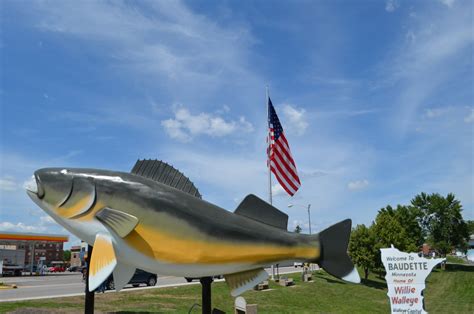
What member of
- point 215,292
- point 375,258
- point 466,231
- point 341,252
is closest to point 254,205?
point 341,252

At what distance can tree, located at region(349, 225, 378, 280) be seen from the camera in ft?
102

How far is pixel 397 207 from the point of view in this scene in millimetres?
50656

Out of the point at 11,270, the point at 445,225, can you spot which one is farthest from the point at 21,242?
the point at 445,225

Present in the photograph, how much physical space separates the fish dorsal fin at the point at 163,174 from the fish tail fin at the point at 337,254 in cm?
197

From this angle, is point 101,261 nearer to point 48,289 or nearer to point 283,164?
point 283,164

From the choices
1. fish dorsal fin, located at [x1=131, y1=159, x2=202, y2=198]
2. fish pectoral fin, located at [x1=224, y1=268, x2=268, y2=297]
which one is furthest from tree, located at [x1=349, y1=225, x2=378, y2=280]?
fish dorsal fin, located at [x1=131, y1=159, x2=202, y2=198]

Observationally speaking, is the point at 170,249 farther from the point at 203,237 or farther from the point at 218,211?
the point at 218,211

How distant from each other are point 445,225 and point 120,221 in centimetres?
6046

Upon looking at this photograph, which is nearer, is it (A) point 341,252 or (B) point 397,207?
(A) point 341,252

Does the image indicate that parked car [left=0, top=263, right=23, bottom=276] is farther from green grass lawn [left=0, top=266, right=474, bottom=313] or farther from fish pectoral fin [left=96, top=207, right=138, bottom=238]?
fish pectoral fin [left=96, top=207, right=138, bottom=238]

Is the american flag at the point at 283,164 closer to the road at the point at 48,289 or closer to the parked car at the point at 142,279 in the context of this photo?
the road at the point at 48,289

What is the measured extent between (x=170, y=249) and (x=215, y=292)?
15579mm

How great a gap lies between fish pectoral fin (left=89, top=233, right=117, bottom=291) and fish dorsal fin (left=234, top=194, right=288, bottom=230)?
72.2 inches

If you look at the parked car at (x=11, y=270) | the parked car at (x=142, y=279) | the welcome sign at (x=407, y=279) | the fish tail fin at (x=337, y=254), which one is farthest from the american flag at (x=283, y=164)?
the parked car at (x=11, y=270)
